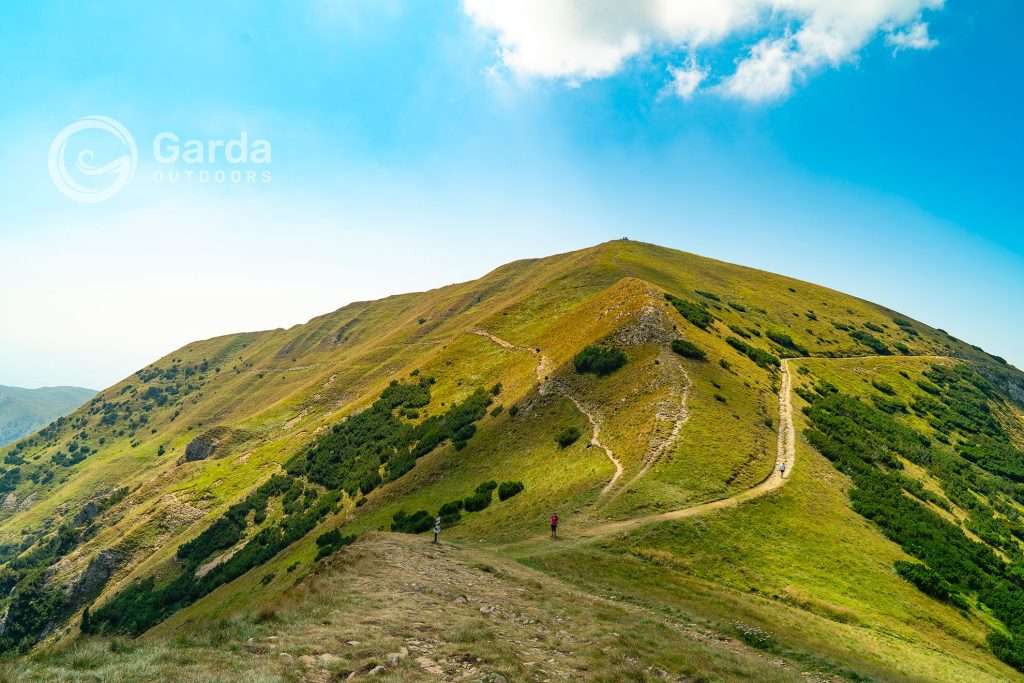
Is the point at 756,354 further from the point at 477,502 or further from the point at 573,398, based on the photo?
the point at 477,502

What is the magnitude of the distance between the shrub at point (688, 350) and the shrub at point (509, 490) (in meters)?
24.3

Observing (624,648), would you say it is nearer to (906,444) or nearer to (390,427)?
(906,444)

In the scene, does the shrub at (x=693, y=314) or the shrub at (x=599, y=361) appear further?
the shrub at (x=693, y=314)

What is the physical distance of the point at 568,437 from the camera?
1817 inches

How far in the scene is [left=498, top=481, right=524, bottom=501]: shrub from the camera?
40.6 meters

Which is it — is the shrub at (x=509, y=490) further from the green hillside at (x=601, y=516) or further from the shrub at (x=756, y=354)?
the shrub at (x=756, y=354)

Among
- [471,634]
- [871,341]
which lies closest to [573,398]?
[471,634]

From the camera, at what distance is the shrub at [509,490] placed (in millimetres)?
40562

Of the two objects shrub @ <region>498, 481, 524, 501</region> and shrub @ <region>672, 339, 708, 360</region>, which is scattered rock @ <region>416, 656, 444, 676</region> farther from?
shrub @ <region>672, 339, 708, 360</region>

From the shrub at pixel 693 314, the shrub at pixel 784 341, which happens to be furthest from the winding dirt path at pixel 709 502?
the shrub at pixel 784 341

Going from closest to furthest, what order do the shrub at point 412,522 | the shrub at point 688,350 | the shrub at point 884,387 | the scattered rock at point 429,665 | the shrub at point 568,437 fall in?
the scattered rock at point 429,665 → the shrub at point 412,522 → the shrub at point 568,437 → the shrub at point 688,350 → the shrub at point 884,387

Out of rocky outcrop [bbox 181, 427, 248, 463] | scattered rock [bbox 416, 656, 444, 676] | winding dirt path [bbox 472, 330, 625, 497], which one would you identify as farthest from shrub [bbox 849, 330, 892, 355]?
rocky outcrop [bbox 181, 427, 248, 463]

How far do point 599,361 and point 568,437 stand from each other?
1296 cm

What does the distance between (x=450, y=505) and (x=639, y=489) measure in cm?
1546
